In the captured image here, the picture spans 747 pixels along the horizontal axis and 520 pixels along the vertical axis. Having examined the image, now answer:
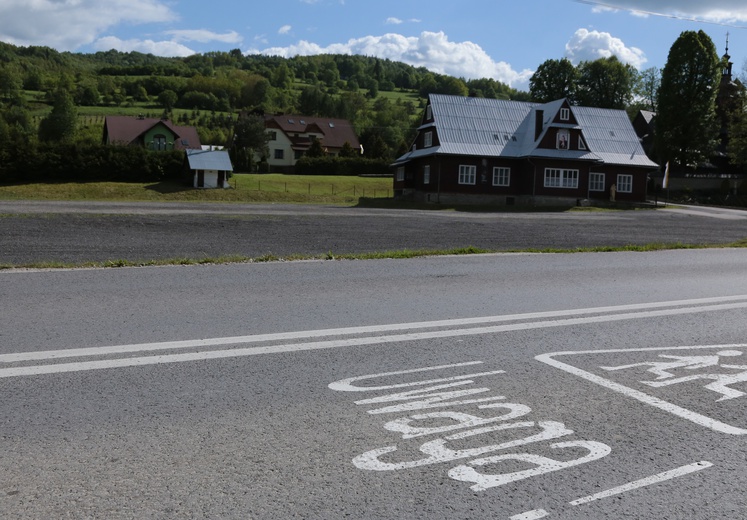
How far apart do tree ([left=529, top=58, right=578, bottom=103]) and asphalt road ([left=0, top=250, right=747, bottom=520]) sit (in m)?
79.0

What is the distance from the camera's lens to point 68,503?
338 cm

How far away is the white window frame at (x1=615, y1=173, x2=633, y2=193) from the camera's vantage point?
2156 inches

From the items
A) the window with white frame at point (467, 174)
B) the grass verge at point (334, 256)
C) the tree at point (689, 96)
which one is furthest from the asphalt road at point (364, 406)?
the tree at point (689, 96)

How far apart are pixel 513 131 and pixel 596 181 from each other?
7.61 metres

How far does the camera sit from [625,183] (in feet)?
180

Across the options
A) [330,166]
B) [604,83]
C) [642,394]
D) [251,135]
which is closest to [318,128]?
[251,135]

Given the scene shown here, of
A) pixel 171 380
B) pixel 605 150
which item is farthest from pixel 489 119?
pixel 171 380

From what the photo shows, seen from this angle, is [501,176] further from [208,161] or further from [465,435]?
[465,435]

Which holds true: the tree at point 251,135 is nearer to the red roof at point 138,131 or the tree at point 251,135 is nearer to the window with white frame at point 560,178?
the red roof at point 138,131

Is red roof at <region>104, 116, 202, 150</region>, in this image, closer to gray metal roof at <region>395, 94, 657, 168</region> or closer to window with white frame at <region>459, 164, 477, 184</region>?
gray metal roof at <region>395, 94, 657, 168</region>

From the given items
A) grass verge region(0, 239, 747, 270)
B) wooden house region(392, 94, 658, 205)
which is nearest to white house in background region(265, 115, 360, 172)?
wooden house region(392, 94, 658, 205)

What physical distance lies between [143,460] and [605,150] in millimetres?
55576

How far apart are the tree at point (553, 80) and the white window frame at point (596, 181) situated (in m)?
31.9

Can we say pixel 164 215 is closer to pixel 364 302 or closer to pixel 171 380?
pixel 364 302
